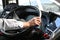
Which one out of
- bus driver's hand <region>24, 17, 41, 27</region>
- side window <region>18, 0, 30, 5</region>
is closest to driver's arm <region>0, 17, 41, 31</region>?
bus driver's hand <region>24, 17, 41, 27</region>

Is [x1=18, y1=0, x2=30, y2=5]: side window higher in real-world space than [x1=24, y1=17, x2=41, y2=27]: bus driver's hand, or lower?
higher

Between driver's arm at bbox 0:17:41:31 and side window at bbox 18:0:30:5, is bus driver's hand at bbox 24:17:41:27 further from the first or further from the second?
side window at bbox 18:0:30:5

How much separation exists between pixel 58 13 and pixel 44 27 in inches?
17.2

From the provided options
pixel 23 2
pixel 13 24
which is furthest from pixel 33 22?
pixel 23 2

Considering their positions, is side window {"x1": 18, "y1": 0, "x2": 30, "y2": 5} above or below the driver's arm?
above

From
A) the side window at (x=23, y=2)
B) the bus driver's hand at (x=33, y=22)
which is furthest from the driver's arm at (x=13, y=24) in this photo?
the side window at (x=23, y=2)

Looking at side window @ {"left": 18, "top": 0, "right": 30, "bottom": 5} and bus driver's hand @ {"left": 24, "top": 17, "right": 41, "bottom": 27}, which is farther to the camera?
side window @ {"left": 18, "top": 0, "right": 30, "bottom": 5}

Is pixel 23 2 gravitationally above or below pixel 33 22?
above

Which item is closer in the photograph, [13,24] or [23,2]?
[13,24]

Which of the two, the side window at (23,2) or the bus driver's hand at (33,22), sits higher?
the side window at (23,2)

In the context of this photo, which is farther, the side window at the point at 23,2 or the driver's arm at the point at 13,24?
the side window at the point at 23,2

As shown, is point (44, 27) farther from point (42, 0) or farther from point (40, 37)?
point (42, 0)

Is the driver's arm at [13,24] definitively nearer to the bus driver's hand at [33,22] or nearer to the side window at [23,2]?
the bus driver's hand at [33,22]

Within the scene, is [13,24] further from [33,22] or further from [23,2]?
[23,2]
